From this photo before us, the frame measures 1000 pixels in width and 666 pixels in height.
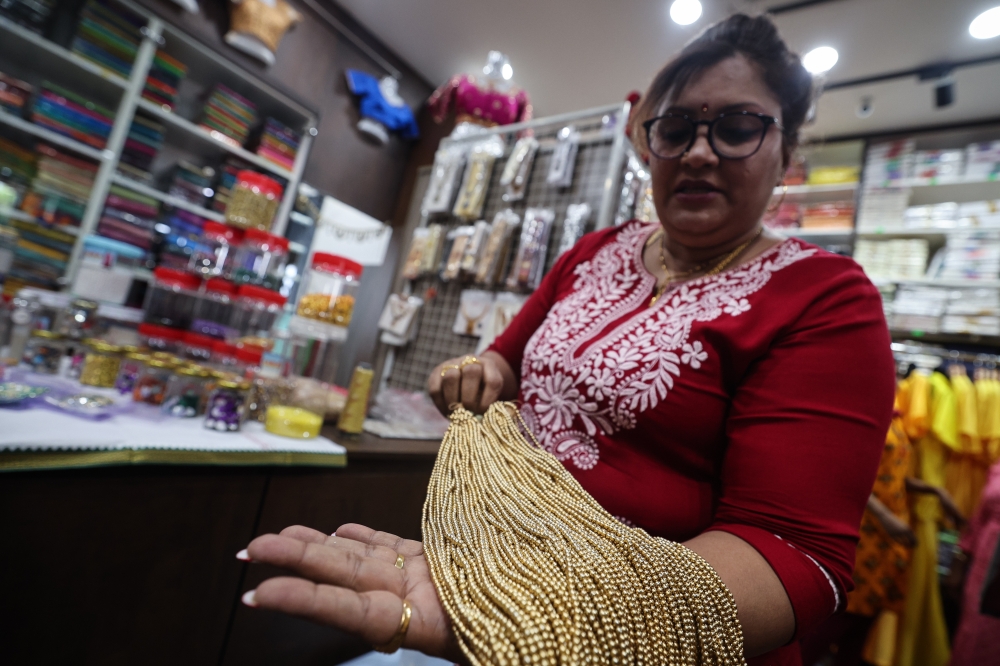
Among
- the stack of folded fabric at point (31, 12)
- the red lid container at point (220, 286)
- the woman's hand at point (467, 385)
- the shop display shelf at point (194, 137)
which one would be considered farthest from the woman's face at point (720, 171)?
the stack of folded fabric at point (31, 12)

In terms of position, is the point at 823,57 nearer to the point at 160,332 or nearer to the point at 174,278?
the point at 174,278

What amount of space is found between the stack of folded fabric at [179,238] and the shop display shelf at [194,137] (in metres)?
0.46

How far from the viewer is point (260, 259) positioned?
1626 mm

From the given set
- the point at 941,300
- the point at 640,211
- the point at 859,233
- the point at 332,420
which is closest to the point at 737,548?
the point at 332,420

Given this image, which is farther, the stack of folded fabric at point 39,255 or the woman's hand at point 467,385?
the stack of folded fabric at point 39,255

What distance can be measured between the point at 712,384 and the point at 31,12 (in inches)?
139

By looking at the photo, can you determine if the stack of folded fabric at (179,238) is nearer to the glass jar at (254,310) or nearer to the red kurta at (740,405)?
the glass jar at (254,310)

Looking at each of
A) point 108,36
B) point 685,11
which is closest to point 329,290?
point 108,36

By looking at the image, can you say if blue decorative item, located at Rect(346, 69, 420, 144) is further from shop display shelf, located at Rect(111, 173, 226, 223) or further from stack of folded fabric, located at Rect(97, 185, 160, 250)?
stack of folded fabric, located at Rect(97, 185, 160, 250)

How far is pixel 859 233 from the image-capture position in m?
3.22

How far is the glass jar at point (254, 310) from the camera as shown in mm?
1406

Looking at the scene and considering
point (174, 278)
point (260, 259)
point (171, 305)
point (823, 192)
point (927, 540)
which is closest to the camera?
point (174, 278)

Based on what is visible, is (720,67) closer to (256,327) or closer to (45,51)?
(256,327)

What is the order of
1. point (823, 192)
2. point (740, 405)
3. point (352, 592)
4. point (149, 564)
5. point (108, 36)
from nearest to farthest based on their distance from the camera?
point (352, 592) < point (740, 405) < point (149, 564) < point (108, 36) < point (823, 192)
